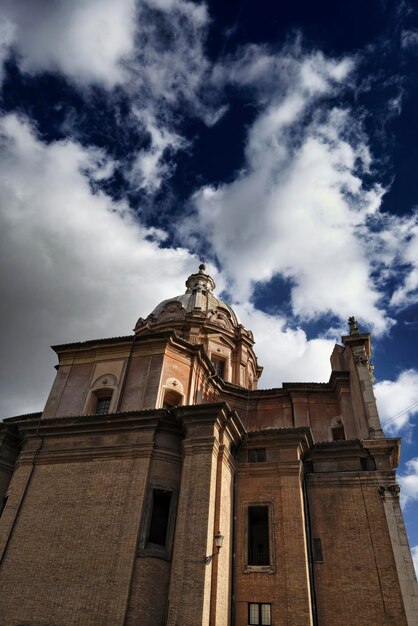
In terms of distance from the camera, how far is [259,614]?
17.8 meters

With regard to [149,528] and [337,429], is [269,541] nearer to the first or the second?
[149,528]

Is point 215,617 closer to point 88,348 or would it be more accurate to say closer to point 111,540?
point 111,540

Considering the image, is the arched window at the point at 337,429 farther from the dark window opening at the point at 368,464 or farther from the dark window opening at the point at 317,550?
the dark window opening at the point at 317,550

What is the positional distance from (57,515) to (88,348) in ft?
28.5

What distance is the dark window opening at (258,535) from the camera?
19.6 m

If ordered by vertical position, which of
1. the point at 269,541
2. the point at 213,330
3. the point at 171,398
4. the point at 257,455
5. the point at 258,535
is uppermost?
the point at 213,330

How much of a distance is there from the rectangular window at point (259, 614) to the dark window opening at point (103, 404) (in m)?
10.4

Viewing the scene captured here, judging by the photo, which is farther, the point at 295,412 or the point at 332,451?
the point at 295,412

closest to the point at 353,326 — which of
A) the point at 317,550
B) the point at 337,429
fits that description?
the point at 337,429

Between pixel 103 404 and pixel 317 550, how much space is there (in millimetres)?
11598

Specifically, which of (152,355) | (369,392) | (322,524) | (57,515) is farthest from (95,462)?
(369,392)

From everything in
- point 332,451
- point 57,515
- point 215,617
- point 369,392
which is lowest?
point 215,617

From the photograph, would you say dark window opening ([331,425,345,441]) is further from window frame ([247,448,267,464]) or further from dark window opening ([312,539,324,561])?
dark window opening ([312,539,324,561])

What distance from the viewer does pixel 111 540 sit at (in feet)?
57.4
